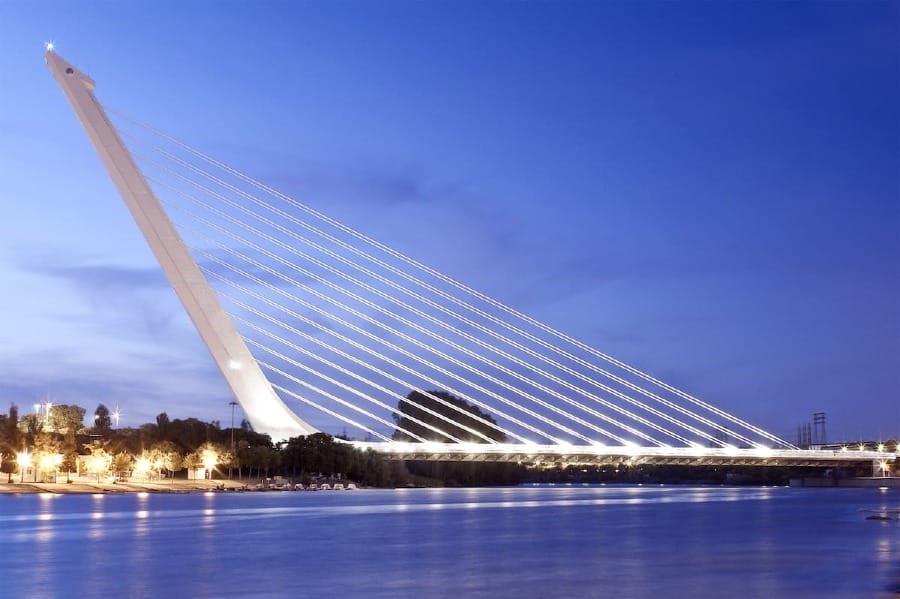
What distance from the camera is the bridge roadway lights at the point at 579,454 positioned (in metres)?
74.1

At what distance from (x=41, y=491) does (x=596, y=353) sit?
31.8m

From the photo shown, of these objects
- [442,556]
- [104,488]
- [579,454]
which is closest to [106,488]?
[104,488]

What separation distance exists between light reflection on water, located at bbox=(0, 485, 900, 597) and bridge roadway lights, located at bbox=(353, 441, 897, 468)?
40504 mm

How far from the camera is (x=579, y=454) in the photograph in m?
74.2

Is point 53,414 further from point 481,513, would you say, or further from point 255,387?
point 481,513

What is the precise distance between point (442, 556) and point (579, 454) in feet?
182

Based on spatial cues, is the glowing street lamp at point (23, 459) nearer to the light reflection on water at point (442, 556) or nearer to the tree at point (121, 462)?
the tree at point (121, 462)

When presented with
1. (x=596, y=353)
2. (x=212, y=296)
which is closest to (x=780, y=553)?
(x=212, y=296)

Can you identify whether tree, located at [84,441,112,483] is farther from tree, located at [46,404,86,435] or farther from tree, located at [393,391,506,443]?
tree, located at [46,404,86,435]

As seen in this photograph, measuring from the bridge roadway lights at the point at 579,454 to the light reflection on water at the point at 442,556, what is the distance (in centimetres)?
4050

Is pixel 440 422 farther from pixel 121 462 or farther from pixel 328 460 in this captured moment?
pixel 121 462

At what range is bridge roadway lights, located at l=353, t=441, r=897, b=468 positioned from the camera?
7406 centimetres

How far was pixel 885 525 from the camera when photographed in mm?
30078

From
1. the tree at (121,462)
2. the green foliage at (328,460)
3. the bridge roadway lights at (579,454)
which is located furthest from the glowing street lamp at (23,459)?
the bridge roadway lights at (579,454)
